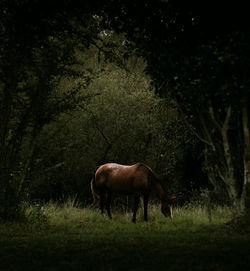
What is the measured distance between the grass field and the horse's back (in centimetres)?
175

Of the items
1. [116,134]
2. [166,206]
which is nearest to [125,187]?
[166,206]

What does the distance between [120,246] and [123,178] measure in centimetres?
721

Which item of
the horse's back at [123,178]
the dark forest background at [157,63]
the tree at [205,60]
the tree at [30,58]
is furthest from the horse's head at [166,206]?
the tree at [30,58]

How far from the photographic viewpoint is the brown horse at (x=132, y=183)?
1580cm

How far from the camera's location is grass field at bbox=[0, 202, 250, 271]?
723cm

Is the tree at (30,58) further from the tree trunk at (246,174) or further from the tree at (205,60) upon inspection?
the tree trunk at (246,174)

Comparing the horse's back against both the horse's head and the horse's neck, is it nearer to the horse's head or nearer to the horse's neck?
the horse's neck

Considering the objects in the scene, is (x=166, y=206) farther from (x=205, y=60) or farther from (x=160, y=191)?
(x=205, y=60)

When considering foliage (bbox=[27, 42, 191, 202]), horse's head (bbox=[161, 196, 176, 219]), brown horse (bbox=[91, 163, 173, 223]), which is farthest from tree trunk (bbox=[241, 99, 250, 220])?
foliage (bbox=[27, 42, 191, 202])

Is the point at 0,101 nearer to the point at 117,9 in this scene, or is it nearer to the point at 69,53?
the point at 69,53

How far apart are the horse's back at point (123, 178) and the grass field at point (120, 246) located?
1.75 meters

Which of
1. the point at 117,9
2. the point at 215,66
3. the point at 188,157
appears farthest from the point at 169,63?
the point at 188,157

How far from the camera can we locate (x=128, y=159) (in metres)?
21.7

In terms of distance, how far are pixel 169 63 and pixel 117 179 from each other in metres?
6.26
